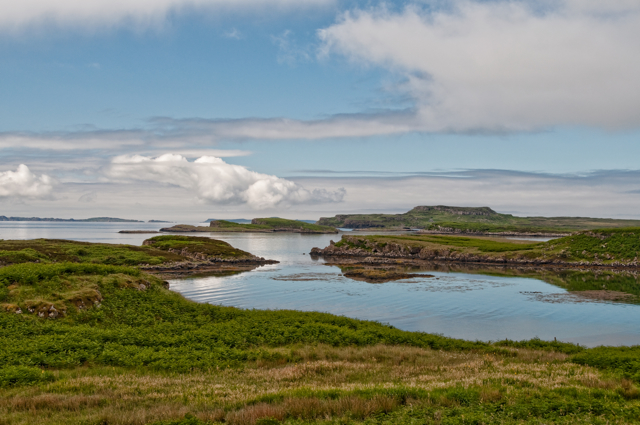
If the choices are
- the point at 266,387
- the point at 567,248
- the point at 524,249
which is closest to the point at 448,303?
the point at 266,387

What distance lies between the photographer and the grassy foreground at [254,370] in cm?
1070

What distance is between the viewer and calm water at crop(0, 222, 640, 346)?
126ft

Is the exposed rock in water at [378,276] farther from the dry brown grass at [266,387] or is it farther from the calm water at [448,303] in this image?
the dry brown grass at [266,387]

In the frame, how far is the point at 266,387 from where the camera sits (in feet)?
47.8

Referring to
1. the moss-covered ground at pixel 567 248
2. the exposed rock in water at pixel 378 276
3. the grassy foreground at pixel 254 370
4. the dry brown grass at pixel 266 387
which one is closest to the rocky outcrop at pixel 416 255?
the moss-covered ground at pixel 567 248

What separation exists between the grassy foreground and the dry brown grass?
0.19 ft

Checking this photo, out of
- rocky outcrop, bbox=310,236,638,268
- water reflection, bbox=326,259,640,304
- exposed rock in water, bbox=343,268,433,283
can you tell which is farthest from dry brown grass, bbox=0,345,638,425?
rocky outcrop, bbox=310,236,638,268

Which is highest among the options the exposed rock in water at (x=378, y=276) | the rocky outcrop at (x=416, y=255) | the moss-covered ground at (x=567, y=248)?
the moss-covered ground at (x=567, y=248)

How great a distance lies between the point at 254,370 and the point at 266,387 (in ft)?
13.0

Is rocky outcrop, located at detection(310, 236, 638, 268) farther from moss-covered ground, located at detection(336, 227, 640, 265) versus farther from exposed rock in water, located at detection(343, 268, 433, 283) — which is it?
exposed rock in water, located at detection(343, 268, 433, 283)

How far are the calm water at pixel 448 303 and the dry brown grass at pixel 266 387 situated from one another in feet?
61.5

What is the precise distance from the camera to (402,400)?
11852 millimetres

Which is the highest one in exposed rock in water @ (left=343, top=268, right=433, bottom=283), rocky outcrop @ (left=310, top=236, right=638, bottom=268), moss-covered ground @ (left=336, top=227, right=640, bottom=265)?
Result: moss-covered ground @ (left=336, top=227, right=640, bottom=265)

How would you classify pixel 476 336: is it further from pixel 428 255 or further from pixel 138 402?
pixel 428 255
